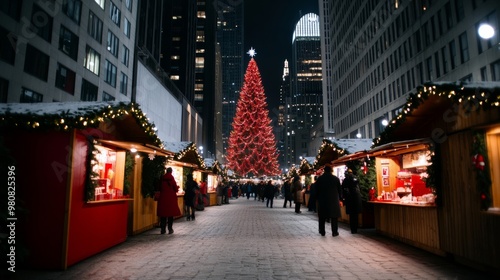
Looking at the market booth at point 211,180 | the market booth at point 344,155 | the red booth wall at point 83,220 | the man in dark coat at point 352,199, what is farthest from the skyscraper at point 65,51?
the man in dark coat at point 352,199

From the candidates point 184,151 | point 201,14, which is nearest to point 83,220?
point 184,151

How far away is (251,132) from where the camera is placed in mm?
55969

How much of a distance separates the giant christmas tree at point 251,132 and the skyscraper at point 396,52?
55.7 feet

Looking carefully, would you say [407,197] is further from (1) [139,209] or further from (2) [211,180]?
(2) [211,180]

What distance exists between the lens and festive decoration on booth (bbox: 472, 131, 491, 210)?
259 inches

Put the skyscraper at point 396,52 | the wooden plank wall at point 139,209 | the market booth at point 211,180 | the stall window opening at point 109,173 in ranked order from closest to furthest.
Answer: the stall window opening at point 109,173 → the wooden plank wall at point 139,209 → the market booth at point 211,180 → the skyscraper at point 396,52

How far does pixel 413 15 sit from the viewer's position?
40562mm

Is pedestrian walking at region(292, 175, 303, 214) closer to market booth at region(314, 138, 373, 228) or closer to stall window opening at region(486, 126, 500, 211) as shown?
market booth at region(314, 138, 373, 228)

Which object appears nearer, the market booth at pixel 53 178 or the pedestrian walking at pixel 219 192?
the market booth at pixel 53 178

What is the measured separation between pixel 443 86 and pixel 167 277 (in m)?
6.32

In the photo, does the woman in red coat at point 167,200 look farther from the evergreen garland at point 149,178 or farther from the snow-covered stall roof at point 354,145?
the snow-covered stall roof at point 354,145

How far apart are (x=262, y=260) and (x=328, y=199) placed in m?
4.77

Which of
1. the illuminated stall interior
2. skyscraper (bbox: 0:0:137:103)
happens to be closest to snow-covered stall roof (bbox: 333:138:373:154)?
the illuminated stall interior

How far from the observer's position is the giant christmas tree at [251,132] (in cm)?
5547
